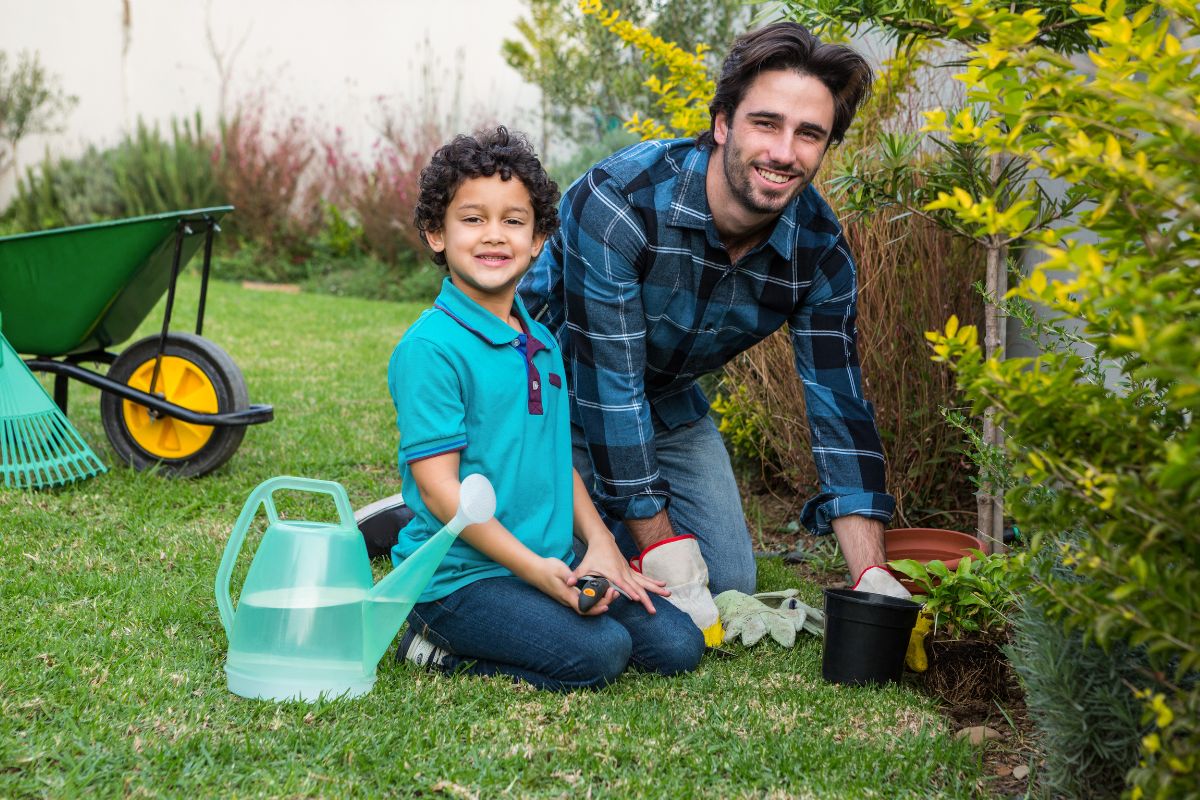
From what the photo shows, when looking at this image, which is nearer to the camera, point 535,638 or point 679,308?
point 535,638

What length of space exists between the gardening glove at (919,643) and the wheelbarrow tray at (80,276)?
96.6 inches

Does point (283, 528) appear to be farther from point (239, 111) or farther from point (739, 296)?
point (239, 111)

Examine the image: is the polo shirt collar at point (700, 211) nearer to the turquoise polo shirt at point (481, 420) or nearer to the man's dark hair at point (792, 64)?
the man's dark hair at point (792, 64)

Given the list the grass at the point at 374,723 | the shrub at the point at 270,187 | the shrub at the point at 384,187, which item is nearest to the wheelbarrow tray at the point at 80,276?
the grass at the point at 374,723

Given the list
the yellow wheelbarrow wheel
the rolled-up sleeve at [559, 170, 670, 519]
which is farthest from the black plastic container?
the yellow wheelbarrow wheel

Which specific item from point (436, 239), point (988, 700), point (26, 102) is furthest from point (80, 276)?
point (26, 102)

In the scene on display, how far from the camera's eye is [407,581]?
2014 mm

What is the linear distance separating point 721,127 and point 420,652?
1.39m

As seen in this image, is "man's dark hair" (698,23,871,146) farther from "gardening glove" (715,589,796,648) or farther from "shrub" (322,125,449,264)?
"shrub" (322,125,449,264)

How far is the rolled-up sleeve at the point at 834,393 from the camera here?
8.66ft

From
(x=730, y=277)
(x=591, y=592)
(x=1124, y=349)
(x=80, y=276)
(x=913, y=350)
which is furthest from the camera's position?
(x=80, y=276)

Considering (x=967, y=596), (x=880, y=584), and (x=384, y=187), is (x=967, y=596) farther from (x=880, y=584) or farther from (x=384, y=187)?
(x=384, y=187)

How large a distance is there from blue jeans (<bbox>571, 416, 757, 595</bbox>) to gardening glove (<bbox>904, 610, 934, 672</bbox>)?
0.64 meters

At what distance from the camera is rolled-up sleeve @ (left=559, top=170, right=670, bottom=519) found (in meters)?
2.56
